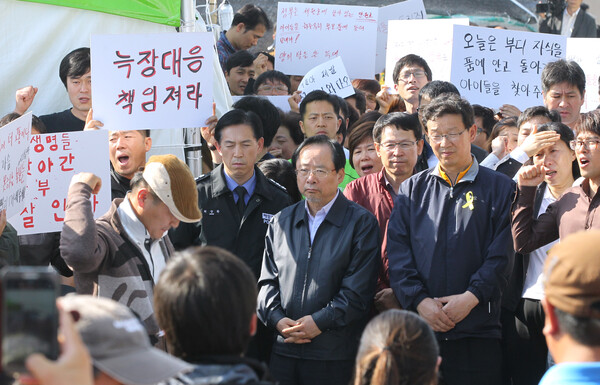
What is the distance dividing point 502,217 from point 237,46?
490 cm

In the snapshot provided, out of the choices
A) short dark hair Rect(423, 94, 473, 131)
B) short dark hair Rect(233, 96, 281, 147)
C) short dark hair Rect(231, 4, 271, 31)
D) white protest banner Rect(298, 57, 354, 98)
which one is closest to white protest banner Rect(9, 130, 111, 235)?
short dark hair Rect(233, 96, 281, 147)

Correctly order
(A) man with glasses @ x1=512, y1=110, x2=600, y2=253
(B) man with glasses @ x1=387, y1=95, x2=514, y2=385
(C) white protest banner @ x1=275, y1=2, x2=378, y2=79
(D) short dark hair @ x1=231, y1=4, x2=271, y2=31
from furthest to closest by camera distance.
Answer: (D) short dark hair @ x1=231, y1=4, x2=271, y2=31
(C) white protest banner @ x1=275, y1=2, x2=378, y2=79
(B) man with glasses @ x1=387, y1=95, x2=514, y2=385
(A) man with glasses @ x1=512, y1=110, x2=600, y2=253

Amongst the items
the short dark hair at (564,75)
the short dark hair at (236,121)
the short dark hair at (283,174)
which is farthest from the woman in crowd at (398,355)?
the short dark hair at (564,75)

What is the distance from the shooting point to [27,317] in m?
1.56

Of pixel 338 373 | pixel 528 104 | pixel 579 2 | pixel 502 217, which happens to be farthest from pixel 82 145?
pixel 579 2

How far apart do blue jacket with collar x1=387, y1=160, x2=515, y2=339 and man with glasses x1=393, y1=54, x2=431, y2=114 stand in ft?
A: 7.14

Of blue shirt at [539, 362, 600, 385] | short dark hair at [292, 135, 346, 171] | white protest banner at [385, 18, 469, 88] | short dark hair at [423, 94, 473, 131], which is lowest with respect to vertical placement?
blue shirt at [539, 362, 600, 385]

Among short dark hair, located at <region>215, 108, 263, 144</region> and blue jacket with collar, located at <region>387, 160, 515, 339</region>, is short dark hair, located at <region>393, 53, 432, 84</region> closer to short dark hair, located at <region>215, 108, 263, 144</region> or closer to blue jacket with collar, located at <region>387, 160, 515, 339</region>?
short dark hair, located at <region>215, 108, 263, 144</region>

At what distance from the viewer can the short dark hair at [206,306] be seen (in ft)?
7.14

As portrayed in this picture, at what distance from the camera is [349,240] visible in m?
4.44

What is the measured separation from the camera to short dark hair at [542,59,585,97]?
5.83 m

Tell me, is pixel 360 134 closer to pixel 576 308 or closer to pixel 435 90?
pixel 435 90

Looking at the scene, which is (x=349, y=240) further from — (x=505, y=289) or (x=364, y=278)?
(x=505, y=289)

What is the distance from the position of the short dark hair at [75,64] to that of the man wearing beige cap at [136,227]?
189 cm
